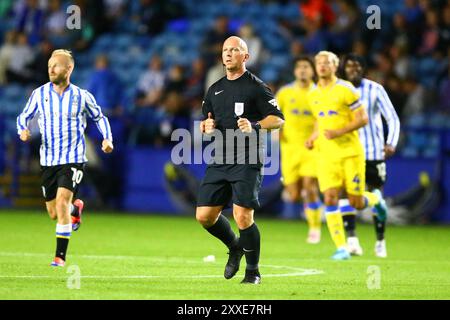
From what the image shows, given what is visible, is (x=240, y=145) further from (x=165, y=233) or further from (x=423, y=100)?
(x=423, y=100)

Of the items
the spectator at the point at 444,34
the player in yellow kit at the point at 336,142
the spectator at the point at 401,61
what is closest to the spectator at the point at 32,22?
the spectator at the point at 401,61

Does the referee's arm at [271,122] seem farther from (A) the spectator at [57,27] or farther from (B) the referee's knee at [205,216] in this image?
(A) the spectator at [57,27]

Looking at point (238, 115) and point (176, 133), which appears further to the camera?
point (176, 133)

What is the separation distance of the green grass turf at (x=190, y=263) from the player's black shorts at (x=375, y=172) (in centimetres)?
91

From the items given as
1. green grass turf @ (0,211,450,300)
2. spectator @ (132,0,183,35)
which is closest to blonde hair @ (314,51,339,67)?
green grass turf @ (0,211,450,300)

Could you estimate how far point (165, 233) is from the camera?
16422 mm

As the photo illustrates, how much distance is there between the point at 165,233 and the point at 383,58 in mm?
5770

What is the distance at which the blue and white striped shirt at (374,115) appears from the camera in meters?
13.6

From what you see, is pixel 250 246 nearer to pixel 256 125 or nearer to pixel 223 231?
pixel 223 231

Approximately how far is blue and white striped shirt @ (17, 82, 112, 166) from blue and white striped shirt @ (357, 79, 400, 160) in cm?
391

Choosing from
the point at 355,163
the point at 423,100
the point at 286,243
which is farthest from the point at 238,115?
the point at 423,100

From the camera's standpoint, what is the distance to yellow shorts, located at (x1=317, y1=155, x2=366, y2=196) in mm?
12875

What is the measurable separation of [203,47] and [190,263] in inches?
426

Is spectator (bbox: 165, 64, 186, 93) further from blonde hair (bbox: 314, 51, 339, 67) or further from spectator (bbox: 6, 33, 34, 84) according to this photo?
blonde hair (bbox: 314, 51, 339, 67)
